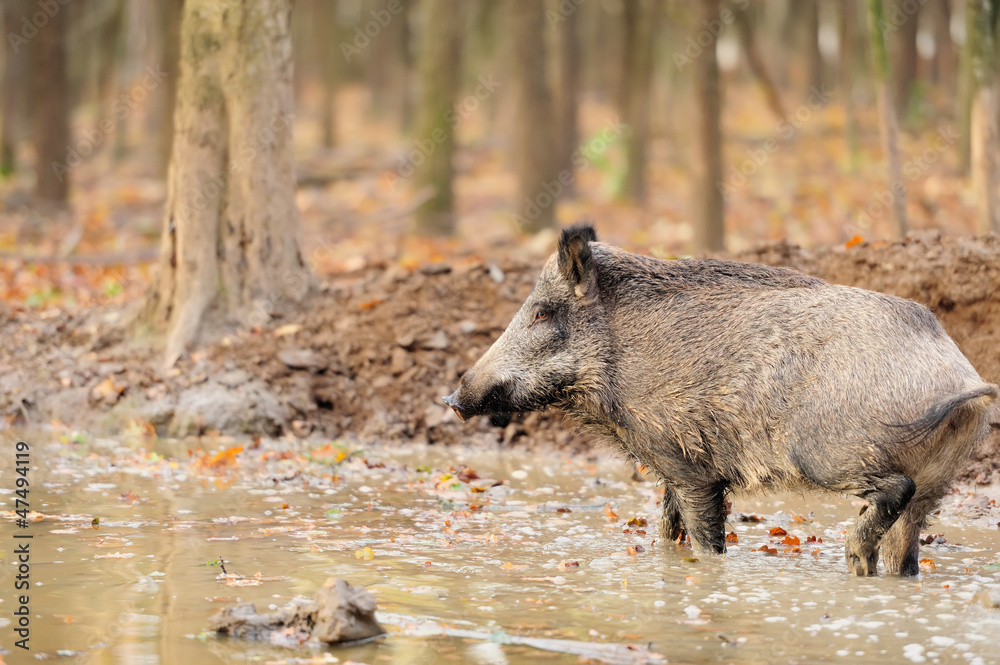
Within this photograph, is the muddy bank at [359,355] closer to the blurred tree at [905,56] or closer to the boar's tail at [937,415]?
the boar's tail at [937,415]

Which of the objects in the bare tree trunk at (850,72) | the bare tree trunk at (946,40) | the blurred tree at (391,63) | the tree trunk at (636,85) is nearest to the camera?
the tree trunk at (636,85)

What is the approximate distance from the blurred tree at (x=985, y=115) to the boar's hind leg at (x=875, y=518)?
6788 mm

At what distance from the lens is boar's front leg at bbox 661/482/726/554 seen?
237 inches

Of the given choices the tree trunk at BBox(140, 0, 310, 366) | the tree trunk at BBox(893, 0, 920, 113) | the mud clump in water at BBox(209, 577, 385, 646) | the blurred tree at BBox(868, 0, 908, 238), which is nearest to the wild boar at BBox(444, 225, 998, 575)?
the mud clump in water at BBox(209, 577, 385, 646)

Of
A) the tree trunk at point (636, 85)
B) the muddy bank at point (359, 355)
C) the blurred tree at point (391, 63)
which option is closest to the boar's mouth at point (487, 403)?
the muddy bank at point (359, 355)

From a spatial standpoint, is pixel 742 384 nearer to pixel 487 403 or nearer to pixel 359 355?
pixel 487 403

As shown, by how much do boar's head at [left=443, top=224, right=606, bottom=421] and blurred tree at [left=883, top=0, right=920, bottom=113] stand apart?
22.3 m

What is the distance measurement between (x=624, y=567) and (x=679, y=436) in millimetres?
846

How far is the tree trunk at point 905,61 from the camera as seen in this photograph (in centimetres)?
2730

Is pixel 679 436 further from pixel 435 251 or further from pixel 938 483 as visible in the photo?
pixel 435 251

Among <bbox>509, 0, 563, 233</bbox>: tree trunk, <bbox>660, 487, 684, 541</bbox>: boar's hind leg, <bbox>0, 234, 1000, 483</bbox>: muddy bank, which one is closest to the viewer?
<bbox>660, 487, 684, 541</bbox>: boar's hind leg

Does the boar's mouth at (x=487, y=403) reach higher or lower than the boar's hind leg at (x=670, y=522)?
higher

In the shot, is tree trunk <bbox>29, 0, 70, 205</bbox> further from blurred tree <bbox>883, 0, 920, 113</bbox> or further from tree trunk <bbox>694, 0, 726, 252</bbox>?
blurred tree <bbox>883, 0, 920, 113</bbox>

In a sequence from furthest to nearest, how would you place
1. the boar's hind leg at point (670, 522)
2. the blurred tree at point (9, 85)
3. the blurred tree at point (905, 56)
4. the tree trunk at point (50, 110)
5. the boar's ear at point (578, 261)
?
the blurred tree at point (905, 56) < the blurred tree at point (9, 85) < the tree trunk at point (50, 110) < the boar's hind leg at point (670, 522) < the boar's ear at point (578, 261)
